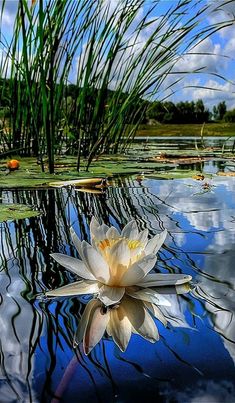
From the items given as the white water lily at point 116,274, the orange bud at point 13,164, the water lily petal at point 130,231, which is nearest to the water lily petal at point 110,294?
the white water lily at point 116,274

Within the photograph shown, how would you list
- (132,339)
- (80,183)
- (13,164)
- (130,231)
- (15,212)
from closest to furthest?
(132,339) → (130,231) → (15,212) → (80,183) → (13,164)

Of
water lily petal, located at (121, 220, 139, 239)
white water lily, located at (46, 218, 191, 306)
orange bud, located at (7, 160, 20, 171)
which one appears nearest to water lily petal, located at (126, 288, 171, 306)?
white water lily, located at (46, 218, 191, 306)

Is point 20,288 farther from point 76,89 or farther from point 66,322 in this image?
point 76,89

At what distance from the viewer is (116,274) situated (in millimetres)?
559

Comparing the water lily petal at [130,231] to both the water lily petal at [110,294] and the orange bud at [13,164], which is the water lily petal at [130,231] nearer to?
the water lily petal at [110,294]

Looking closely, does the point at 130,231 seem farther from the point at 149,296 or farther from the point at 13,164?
the point at 13,164

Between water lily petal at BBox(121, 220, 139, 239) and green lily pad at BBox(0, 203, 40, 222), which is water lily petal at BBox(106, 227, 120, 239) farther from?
green lily pad at BBox(0, 203, 40, 222)

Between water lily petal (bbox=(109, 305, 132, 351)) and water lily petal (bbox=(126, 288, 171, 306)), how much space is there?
39 mm

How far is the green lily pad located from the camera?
3.60 ft

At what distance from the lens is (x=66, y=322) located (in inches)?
19.0

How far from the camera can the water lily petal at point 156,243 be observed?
2.02 ft

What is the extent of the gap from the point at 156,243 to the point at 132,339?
196 millimetres

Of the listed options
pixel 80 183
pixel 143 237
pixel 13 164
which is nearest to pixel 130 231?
pixel 143 237

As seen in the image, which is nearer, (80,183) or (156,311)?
(156,311)
